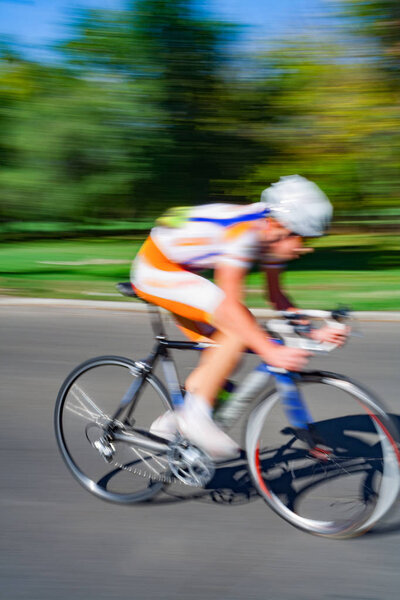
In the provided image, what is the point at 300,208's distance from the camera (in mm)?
2852

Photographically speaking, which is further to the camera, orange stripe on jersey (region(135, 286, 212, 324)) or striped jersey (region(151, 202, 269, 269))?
orange stripe on jersey (region(135, 286, 212, 324))

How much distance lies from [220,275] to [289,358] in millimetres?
449

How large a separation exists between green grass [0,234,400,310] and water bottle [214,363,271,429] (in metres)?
6.23

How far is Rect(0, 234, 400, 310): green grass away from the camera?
10305 millimetres

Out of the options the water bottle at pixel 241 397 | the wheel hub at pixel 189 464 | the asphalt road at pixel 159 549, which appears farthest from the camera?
the wheel hub at pixel 189 464

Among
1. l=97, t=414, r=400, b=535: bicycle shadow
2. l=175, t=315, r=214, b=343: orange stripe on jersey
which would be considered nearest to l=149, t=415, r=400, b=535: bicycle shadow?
l=97, t=414, r=400, b=535: bicycle shadow

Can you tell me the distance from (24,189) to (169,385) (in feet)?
35.3

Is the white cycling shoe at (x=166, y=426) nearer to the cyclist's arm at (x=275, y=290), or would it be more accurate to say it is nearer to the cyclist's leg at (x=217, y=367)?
the cyclist's leg at (x=217, y=367)

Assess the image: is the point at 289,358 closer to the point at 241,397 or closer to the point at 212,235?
the point at 241,397

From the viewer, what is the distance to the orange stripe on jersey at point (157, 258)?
328 cm

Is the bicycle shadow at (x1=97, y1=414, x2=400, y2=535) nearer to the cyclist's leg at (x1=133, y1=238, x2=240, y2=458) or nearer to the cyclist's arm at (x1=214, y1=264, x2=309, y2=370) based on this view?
the cyclist's leg at (x1=133, y1=238, x2=240, y2=458)

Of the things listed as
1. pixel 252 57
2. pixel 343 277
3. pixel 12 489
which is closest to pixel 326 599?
pixel 12 489

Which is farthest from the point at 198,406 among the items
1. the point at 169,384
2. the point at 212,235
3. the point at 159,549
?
the point at 212,235

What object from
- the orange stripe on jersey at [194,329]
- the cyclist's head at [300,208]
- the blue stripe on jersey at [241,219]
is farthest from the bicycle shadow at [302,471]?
the blue stripe on jersey at [241,219]
